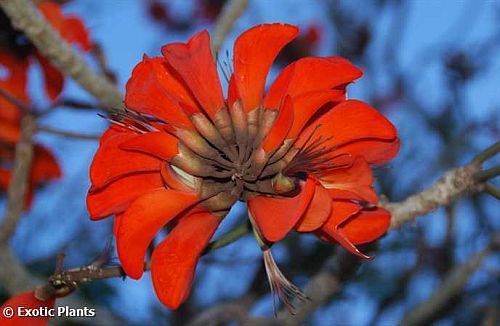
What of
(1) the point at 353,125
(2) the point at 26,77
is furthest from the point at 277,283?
(2) the point at 26,77

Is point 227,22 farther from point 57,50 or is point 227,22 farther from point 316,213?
point 316,213

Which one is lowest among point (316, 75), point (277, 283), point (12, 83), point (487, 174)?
point (277, 283)

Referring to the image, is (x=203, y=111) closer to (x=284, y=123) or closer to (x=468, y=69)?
(x=284, y=123)

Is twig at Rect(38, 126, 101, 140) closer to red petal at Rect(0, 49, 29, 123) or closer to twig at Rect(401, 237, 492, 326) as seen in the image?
red petal at Rect(0, 49, 29, 123)

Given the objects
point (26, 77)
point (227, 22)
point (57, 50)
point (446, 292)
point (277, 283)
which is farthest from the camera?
point (26, 77)

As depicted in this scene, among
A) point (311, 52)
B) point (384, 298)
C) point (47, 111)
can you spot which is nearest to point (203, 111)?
point (47, 111)

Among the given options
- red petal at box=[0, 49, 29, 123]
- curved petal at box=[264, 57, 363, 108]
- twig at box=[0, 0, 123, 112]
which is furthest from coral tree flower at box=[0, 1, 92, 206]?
curved petal at box=[264, 57, 363, 108]

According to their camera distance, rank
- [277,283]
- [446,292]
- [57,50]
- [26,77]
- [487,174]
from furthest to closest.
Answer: [26,77] < [446,292] < [57,50] < [487,174] < [277,283]
